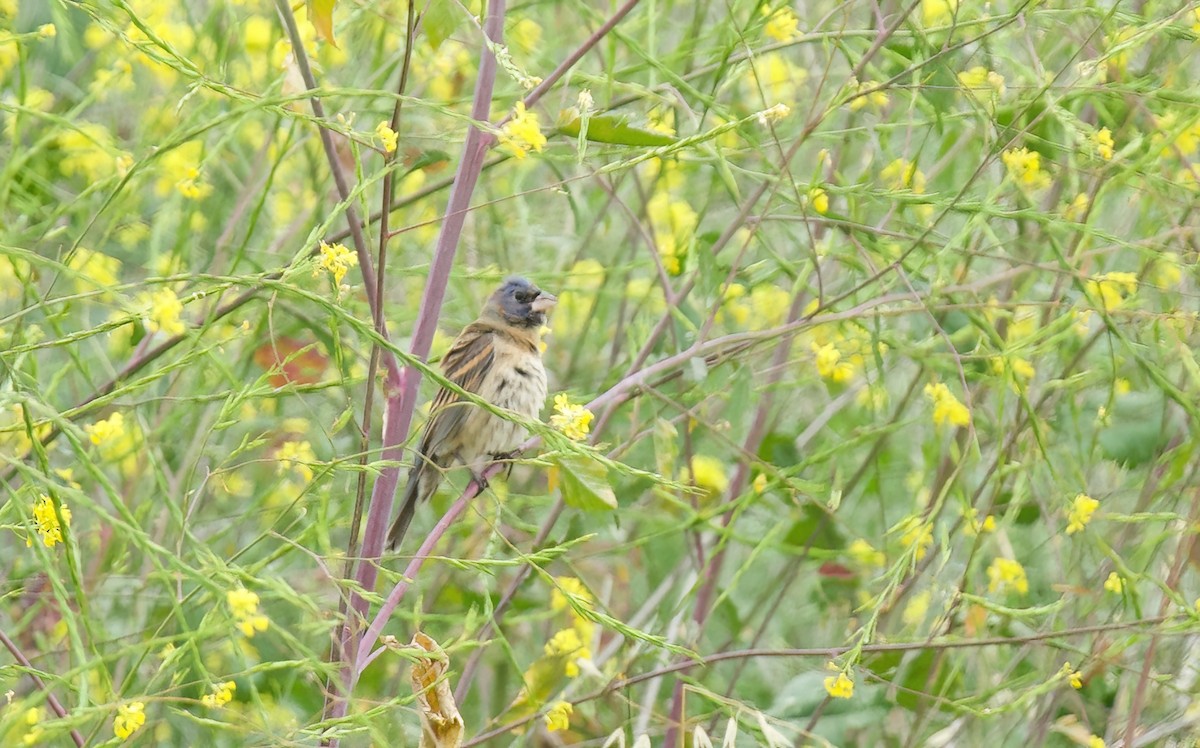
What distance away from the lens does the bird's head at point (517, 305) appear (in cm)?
416

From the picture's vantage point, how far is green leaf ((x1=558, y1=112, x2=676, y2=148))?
246 cm

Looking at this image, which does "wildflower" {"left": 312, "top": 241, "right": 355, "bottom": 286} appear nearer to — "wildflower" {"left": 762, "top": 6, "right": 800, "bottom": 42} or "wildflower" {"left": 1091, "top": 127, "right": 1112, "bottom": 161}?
"wildflower" {"left": 762, "top": 6, "right": 800, "bottom": 42}

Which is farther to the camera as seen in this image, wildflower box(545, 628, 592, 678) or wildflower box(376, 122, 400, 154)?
wildflower box(545, 628, 592, 678)

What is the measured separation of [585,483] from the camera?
2.40 meters

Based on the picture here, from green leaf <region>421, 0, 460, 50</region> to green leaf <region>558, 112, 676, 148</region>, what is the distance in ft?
0.83

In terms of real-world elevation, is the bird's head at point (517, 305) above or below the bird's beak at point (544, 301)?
below

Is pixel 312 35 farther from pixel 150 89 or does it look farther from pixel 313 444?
pixel 150 89

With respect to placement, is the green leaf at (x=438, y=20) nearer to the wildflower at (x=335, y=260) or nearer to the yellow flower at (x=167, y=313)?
the wildflower at (x=335, y=260)

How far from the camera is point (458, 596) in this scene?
152 inches

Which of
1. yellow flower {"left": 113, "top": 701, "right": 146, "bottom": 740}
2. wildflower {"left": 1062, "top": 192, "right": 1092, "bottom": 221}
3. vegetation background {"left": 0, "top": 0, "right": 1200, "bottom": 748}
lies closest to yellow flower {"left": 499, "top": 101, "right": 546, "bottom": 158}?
vegetation background {"left": 0, "top": 0, "right": 1200, "bottom": 748}

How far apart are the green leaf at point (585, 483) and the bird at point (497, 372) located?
4.80 ft

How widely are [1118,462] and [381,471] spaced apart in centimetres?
185

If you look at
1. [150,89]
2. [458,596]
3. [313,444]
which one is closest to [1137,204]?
[458,596]

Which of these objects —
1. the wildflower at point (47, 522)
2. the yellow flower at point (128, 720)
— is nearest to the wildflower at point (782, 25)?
the wildflower at point (47, 522)
